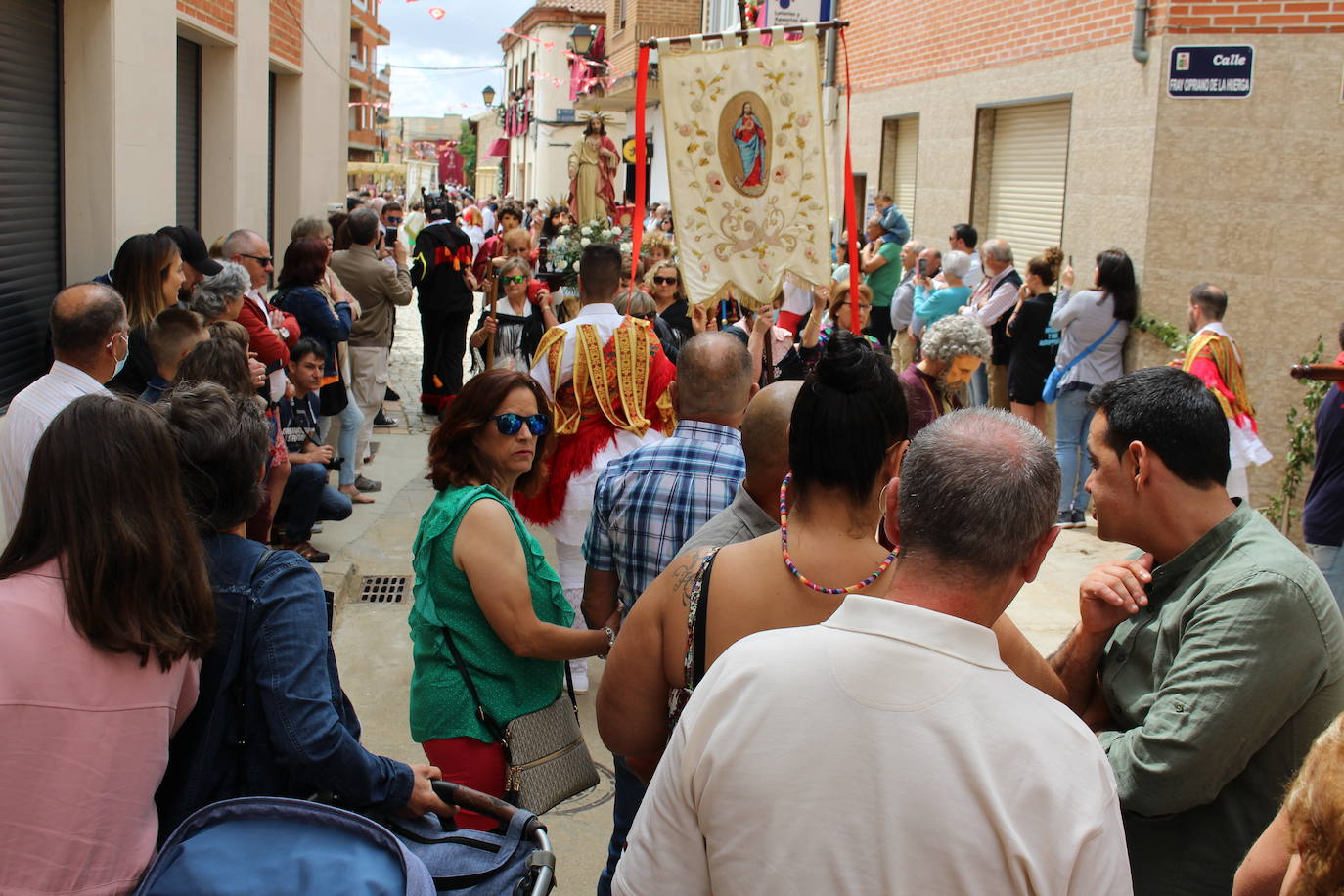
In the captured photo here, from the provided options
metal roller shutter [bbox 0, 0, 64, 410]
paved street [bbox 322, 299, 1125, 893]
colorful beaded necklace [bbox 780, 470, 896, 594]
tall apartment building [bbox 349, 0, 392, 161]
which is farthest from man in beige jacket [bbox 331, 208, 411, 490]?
tall apartment building [bbox 349, 0, 392, 161]

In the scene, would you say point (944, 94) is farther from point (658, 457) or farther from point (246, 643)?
point (246, 643)

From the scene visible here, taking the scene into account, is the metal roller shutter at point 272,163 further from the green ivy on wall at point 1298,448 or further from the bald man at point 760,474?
the bald man at point 760,474

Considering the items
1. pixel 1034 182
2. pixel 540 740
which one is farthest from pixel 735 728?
pixel 1034 182

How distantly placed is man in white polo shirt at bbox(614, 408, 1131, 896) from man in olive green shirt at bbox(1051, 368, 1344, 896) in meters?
0.75

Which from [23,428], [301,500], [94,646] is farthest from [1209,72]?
[94,646]

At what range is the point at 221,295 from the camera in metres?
6.01

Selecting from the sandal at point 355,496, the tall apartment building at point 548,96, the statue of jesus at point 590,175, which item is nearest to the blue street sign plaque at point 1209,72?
the sandal at point 355,496

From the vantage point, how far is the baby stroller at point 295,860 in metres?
2.03

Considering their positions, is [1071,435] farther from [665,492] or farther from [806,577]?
[806,577]

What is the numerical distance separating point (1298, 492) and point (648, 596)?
25.6 feet

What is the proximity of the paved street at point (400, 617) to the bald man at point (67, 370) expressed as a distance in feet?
6.04

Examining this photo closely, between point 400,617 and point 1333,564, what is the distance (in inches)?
182

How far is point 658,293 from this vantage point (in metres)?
8.59

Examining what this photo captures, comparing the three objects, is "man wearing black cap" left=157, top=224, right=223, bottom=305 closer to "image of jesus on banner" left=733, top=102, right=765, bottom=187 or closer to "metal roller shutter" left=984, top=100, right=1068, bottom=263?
"image of jesus on banner" left=733, top=102, right=765, bottom=187
